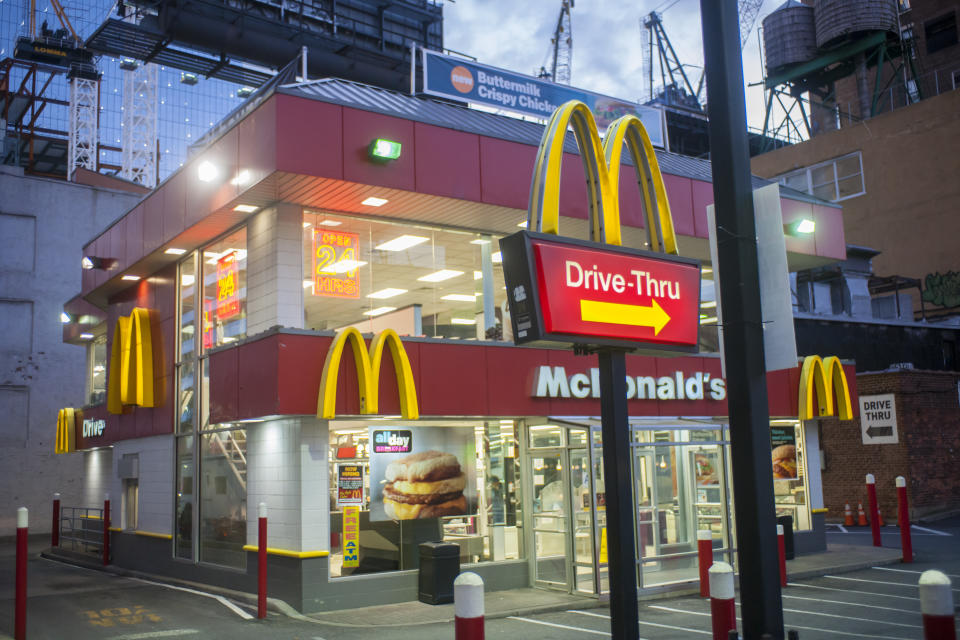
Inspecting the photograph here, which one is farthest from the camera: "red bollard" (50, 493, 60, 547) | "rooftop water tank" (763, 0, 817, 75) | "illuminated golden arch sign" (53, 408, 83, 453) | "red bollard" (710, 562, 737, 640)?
"rooftop water tank" (763, 0, 817, 75)

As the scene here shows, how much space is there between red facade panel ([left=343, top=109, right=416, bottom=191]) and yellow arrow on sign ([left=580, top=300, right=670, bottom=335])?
794 cm

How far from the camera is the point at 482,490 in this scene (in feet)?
51.5

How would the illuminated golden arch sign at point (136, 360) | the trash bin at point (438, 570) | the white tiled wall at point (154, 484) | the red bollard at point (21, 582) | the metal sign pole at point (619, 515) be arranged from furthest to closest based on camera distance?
the illuminated golden arch sign at point (136, 360), the white tiled wall at point (154, 484), the trash bin at point (438, 570), the red bollard at point (21, 582), the metal sign pole at point (619, 515)

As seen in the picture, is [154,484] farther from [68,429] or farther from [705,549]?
[705,549]

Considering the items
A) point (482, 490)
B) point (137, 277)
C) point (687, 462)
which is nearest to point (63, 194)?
point (137, 277)

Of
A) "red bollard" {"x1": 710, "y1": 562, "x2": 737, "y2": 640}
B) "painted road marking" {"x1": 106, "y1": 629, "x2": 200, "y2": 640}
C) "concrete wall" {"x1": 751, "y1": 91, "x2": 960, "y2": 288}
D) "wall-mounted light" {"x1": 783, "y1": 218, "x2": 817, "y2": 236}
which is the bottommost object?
"painted road marking" {"x1": 106, "y1": 629, "x2": 200, "y2": 640}

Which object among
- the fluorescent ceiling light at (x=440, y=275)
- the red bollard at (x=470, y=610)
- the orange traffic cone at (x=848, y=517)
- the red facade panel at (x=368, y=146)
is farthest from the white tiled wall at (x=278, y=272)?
the orange traffic cone at (x=848, y=517)

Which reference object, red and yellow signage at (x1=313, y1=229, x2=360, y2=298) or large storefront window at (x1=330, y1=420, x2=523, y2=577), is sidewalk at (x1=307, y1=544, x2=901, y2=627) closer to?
large storefront window at (x1=330, y1=420, x2=523, y2=577)

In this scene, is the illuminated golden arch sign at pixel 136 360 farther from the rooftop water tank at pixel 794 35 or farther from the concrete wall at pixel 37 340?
the rooftop water tank at pixel 794 35

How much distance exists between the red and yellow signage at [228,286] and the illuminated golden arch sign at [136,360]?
3.84 meters

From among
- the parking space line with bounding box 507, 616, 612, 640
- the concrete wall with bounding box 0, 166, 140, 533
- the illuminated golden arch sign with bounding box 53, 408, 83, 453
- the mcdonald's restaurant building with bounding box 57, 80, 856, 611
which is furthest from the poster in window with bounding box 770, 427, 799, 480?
the concrete wall with bounding box 0, 166, 140, 533

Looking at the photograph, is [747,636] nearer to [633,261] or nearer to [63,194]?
[633,261]

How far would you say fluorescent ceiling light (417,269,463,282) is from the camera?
16.1m

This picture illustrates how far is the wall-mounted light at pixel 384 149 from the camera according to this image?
14.1 metres
